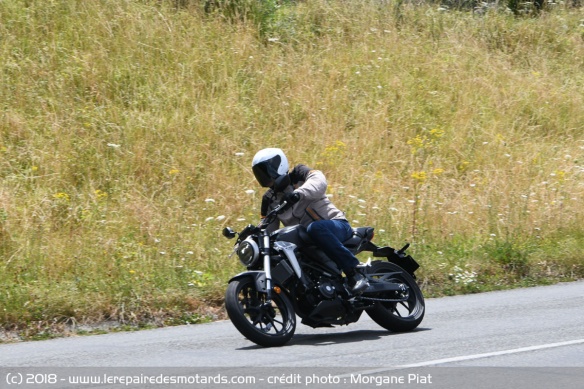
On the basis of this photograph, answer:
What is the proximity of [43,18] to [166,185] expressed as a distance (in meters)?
5.50

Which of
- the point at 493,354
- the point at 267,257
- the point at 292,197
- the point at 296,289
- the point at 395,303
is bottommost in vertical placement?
the point at 395,303

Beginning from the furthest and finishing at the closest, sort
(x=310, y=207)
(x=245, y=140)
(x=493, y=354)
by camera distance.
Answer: (x=245, y=140)
(x=310, y=207)
(x=493, y=354)

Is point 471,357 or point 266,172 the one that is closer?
point 471,357

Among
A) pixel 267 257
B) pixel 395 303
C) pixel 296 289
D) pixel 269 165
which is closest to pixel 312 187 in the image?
pixel 269 165

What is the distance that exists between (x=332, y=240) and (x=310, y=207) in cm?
44

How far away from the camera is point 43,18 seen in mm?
16750

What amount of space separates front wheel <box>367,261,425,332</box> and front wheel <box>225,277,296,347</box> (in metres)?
0.98

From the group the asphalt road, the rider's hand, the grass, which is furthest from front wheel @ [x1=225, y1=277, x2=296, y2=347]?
the grass

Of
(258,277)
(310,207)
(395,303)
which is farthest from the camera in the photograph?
(395,303)

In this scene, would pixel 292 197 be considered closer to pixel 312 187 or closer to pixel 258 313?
pixel 312 187

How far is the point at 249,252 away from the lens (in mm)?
7809

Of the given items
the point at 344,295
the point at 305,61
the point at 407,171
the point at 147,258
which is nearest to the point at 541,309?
the point at 344,295

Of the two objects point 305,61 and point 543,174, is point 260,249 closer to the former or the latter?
point 543,174

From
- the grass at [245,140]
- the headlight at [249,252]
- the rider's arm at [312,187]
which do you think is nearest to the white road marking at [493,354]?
the headlight at [249,252]
